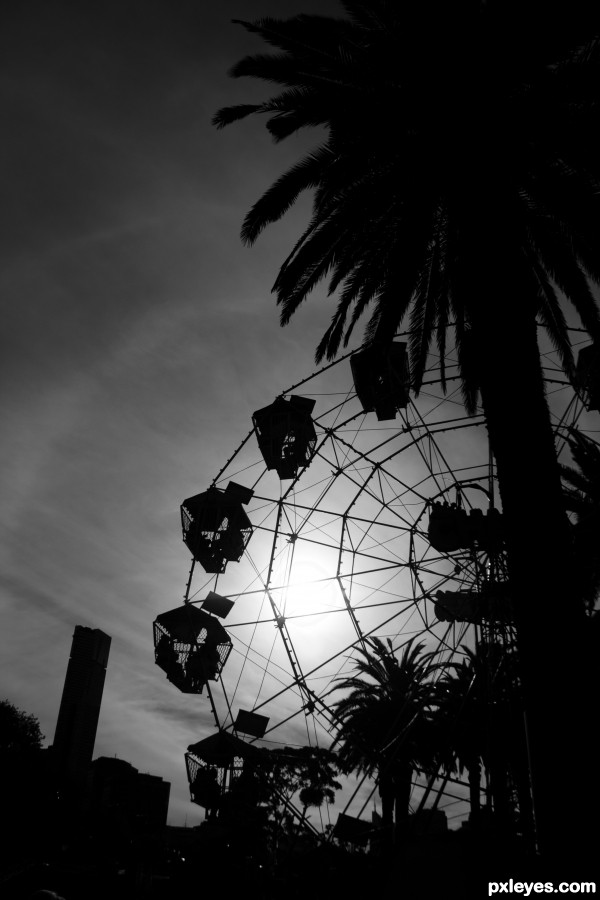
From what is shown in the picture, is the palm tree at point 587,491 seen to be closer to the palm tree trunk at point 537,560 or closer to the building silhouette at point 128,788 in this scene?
the palm tree trunk at point 537,560

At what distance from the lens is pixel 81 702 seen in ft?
464

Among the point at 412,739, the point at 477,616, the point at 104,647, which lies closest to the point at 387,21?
the point at 477,616

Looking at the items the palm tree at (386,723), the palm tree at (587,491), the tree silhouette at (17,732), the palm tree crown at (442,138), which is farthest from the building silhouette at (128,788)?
the palm tree crown at (442,138)

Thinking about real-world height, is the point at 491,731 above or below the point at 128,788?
below

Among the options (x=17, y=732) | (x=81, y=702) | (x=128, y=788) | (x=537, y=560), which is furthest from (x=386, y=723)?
(x=81, y=702)

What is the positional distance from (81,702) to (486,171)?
152 m

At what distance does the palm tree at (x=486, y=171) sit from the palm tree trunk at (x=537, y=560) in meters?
0.02

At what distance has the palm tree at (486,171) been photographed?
347 inches

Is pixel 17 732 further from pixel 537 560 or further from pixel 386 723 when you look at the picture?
pixel 537 560

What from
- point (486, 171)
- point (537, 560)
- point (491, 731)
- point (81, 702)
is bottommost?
point (491, 731)

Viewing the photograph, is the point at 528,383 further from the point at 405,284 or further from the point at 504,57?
the point at 504,57

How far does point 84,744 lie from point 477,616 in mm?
145877

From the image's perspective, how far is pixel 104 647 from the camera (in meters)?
157

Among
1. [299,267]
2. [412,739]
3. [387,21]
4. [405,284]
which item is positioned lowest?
[412,739]
